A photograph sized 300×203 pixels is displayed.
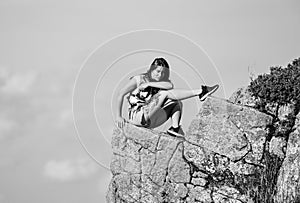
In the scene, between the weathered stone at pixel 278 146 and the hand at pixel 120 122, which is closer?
the weathered stone at pixel 278 146

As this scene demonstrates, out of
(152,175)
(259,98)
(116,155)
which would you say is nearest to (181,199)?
(152,175)

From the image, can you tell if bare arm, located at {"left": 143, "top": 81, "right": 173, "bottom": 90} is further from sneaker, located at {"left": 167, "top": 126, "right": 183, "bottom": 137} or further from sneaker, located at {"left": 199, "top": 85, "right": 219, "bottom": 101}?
sneaker, located at {"left": 167, "top": 126, "right": 183, "bottom": 137}

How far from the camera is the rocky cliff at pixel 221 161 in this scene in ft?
32.3

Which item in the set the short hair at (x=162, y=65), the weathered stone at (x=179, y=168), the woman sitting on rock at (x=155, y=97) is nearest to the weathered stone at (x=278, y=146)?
the woman sitting on rock at (x=155, y=97)

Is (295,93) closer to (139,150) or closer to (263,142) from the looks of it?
(263,142)

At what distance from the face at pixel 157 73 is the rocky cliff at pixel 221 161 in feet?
3.27

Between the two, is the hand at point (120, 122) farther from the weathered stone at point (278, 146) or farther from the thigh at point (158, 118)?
the weathered stone at point (278, 146)

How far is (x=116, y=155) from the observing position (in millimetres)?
10906

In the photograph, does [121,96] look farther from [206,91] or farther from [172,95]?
[206,91]

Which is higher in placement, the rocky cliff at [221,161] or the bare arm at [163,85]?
the bare arm at [163,85]

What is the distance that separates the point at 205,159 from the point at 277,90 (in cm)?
176

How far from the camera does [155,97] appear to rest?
10516 millimetres

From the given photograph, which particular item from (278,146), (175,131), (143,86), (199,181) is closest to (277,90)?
(278,146)

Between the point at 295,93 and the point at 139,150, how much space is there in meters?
2.97
